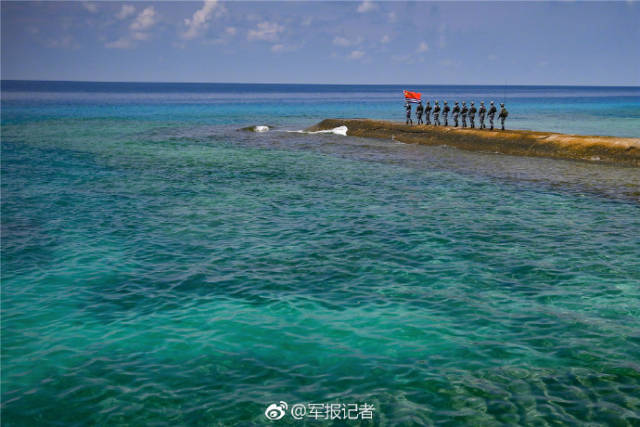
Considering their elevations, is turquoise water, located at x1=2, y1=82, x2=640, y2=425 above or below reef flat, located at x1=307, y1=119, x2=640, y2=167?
below

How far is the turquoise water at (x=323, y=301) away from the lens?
9719mm

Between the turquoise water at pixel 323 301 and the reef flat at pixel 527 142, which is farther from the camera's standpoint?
the reef flat at pixel 527 142

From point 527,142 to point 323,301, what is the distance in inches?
1153

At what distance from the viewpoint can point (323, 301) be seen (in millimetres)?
13875

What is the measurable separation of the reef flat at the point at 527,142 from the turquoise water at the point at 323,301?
5.58 meters

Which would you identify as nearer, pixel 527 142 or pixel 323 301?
pixel 323 301

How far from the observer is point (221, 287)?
14.9m

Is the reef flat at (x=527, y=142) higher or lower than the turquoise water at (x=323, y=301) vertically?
higher

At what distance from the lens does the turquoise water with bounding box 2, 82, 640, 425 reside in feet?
31.9

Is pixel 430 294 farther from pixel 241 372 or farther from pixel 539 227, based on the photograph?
pixel 539 227

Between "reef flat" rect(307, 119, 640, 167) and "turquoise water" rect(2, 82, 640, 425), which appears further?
"reef flat" rect(307, 119, 640, 167)

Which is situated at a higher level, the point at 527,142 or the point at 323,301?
the point at 527,142

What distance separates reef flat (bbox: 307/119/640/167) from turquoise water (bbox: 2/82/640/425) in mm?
5577

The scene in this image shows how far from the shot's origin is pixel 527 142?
38156mm
